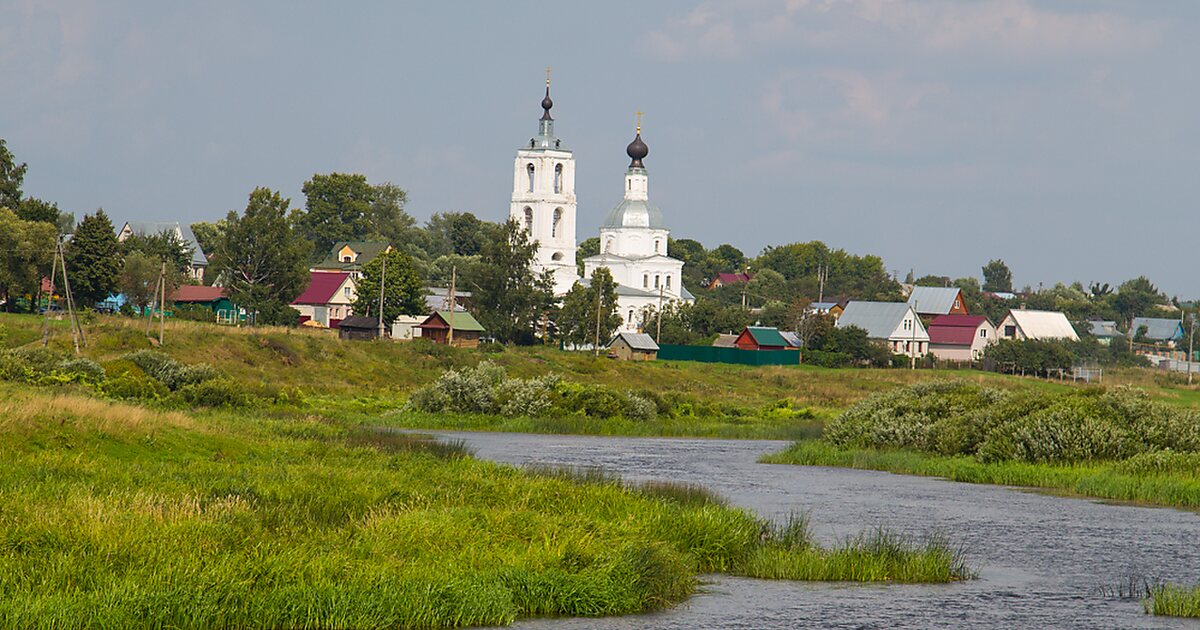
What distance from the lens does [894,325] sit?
143375 mm

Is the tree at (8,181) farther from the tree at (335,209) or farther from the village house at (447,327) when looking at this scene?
the tree at (335,209)

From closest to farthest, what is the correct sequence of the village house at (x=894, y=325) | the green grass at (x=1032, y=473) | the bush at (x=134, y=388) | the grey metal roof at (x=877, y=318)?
1. the green grass at (x=1032, y=473)
2. the bush at (x=134, y=388)
3. the village house at (x=894, y=325)
4. the grey metal roof at (x=877, y=318)

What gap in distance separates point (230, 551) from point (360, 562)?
1779 millimetres

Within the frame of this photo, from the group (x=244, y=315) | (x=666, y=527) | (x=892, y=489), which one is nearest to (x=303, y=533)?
(x=666, y=527)

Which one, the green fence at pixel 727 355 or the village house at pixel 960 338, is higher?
the village house at pixel 960 338

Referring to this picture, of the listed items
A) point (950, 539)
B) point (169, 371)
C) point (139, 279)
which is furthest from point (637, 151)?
point (950, 539)

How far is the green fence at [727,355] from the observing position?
122438 millimetres

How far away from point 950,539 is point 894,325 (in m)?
115

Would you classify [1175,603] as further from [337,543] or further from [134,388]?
[134,388]

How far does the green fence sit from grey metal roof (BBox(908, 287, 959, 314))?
2013 inches

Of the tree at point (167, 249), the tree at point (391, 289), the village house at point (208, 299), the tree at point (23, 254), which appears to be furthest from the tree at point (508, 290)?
the tree at point (23, 254)

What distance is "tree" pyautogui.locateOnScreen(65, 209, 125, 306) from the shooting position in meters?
97.0

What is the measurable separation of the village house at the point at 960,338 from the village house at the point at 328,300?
55947mm

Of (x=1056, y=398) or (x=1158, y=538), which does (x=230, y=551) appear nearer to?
(x=1158, y=538)
